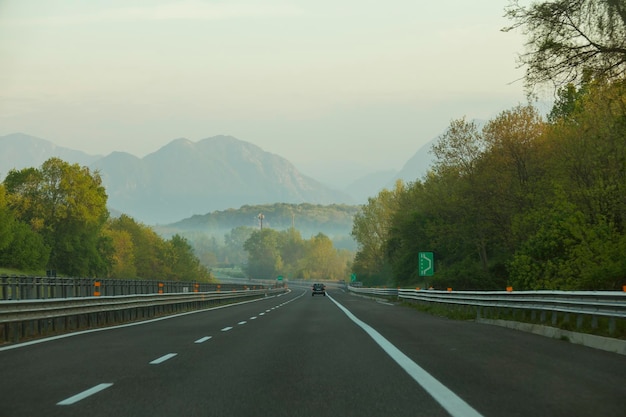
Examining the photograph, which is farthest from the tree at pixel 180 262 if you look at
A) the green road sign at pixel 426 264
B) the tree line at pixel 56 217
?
the green road sign at pixel 426 264

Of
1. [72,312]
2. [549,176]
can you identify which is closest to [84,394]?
[72,312]

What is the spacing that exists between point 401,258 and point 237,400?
83.3 m

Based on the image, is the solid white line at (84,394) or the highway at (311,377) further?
the solid white line at (84,394)

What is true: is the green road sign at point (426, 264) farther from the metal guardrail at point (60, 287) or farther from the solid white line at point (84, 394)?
the solid white line at point (84, 394)

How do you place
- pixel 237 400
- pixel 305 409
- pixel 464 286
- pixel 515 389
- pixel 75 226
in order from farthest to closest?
1. pixel 75 226
2. pixel 464 286
3. pixel 515 389
4. pixel 237 400
5. pixel 305 409

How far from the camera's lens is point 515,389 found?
9242 millimetres

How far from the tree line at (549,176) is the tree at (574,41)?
3 centimetres

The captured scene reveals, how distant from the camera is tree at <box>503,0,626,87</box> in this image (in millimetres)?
22312

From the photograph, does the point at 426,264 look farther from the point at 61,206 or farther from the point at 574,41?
the point at 61,206

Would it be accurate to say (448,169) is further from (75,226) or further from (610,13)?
(75,226)

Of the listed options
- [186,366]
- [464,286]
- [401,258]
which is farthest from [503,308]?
[401,258]

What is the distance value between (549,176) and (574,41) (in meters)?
30.8

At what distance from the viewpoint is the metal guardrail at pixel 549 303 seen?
1530 cm

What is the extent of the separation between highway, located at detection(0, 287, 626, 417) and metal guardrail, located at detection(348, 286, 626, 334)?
3.12ft
